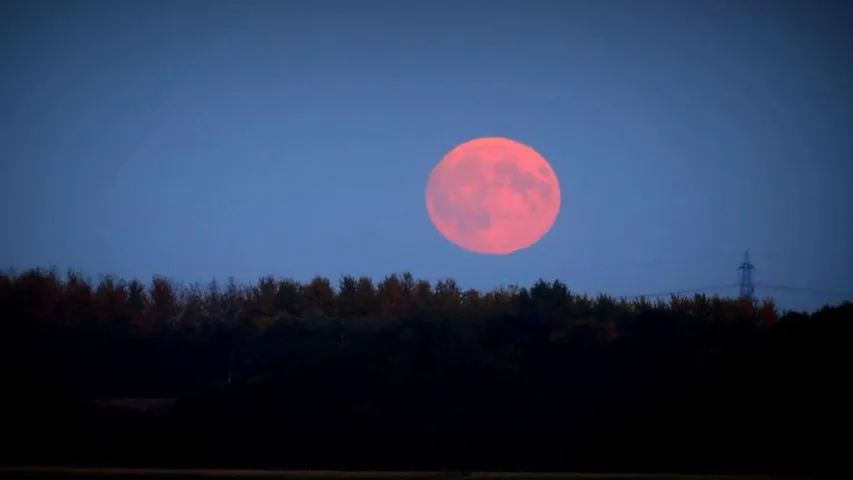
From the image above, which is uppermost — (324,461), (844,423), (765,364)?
(765,364)

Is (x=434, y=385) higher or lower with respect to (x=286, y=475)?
higher

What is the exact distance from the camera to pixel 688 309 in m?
34.0

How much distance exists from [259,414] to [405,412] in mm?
4122

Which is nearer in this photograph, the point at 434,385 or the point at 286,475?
the point at 286,475

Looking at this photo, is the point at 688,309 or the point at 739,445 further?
the point at 688,309

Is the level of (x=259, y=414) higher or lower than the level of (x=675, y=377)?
lower

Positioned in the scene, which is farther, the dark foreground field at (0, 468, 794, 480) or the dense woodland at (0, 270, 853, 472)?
the dense woodland at (0, 270, 853, 472)

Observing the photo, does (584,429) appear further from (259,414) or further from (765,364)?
(259,414)

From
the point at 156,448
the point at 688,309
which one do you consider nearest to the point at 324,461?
the point at 156,448

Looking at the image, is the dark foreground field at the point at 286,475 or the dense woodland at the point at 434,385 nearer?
the dark foreground field at the point at 286,475

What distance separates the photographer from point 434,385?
26.8m

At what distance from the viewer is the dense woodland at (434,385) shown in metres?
22.8

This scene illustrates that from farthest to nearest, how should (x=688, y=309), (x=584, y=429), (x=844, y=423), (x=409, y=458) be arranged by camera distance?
1. (x=688, y=309)
2. (x=584, y=429)
3. (x=409, y=458)
4. (x=844, y=423)

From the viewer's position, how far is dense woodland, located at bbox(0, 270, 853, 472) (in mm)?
22844
